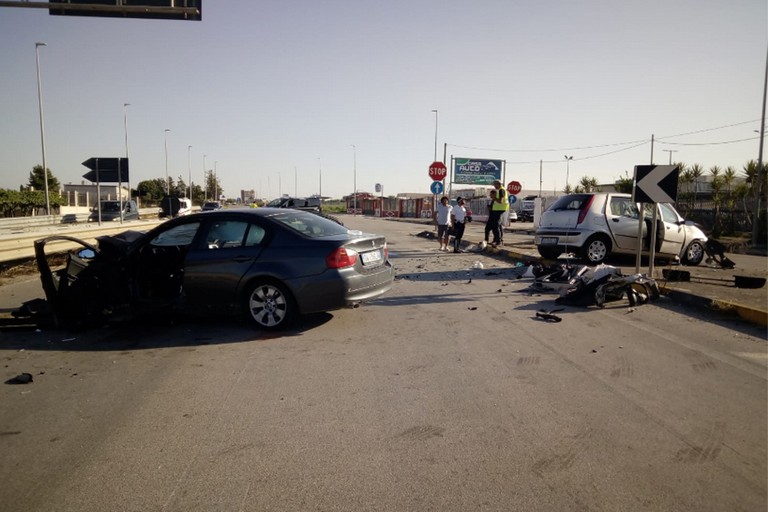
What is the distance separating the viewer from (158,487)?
3.10m

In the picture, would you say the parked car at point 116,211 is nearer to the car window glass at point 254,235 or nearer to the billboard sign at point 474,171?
the car window glass at point 254,235

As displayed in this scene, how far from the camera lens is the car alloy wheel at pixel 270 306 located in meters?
6.63

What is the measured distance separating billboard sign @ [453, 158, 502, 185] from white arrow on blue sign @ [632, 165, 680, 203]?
46.0 metres

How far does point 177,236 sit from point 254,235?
51.7 inches

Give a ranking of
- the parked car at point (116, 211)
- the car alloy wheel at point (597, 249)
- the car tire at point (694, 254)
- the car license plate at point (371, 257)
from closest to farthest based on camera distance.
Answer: the car license plate at point (371, 257), the car alloy wheel at point (597, 249), the car tire at point (694, 254), the parked car at point (116, 211)

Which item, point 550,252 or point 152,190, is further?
point 152,190

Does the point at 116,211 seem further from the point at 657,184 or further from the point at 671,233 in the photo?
A: the point at 657,184

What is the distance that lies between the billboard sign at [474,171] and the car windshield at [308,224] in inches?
1910

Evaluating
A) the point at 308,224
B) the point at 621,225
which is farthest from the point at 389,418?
the point at 621,225

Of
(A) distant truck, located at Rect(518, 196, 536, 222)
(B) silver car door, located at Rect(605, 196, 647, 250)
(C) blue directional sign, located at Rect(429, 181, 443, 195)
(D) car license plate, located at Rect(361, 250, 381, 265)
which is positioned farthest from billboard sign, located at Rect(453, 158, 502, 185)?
(D) car license plate, located at Rect(361, 250, 381, 265)

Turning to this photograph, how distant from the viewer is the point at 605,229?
1181 cm

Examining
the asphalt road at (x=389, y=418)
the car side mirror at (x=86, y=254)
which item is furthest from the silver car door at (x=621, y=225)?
the car side mirror at (x=86, y=254)

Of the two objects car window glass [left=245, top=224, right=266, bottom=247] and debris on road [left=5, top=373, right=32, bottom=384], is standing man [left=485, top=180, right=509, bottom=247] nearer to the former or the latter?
car window glass [left=245, top=224, right=266, bottom=247]

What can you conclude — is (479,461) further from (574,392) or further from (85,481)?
(85,481)
